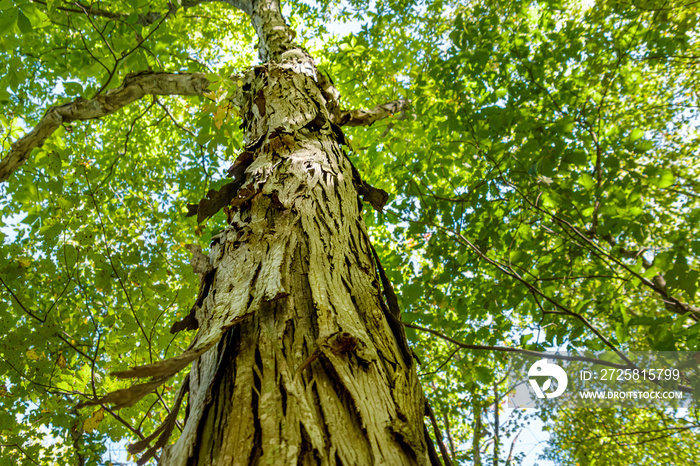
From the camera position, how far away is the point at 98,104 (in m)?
3.45

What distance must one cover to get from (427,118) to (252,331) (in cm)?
464

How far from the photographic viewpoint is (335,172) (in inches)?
65.7

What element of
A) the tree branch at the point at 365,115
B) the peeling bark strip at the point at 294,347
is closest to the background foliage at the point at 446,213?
the tree branch at the point at 365,115

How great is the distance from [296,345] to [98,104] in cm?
380

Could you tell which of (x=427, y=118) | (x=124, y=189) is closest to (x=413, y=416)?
(x=427, y=118)

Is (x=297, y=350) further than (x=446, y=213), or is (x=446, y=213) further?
(x=446, y=213)

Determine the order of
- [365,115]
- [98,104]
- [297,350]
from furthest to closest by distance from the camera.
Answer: [98,104] → [365,115] → [297,350]

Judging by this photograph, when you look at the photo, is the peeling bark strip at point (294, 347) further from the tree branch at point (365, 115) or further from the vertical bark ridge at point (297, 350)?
the tree branch at point (365, 115)

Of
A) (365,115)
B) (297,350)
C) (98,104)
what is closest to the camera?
(297,350)

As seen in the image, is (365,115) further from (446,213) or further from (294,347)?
(294,347)

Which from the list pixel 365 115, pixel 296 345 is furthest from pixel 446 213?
pixel 296 345

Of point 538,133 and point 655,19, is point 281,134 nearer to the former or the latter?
point 538,133

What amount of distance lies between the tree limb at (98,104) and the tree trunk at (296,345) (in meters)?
2.47

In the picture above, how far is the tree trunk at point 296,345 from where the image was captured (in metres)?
0.70
